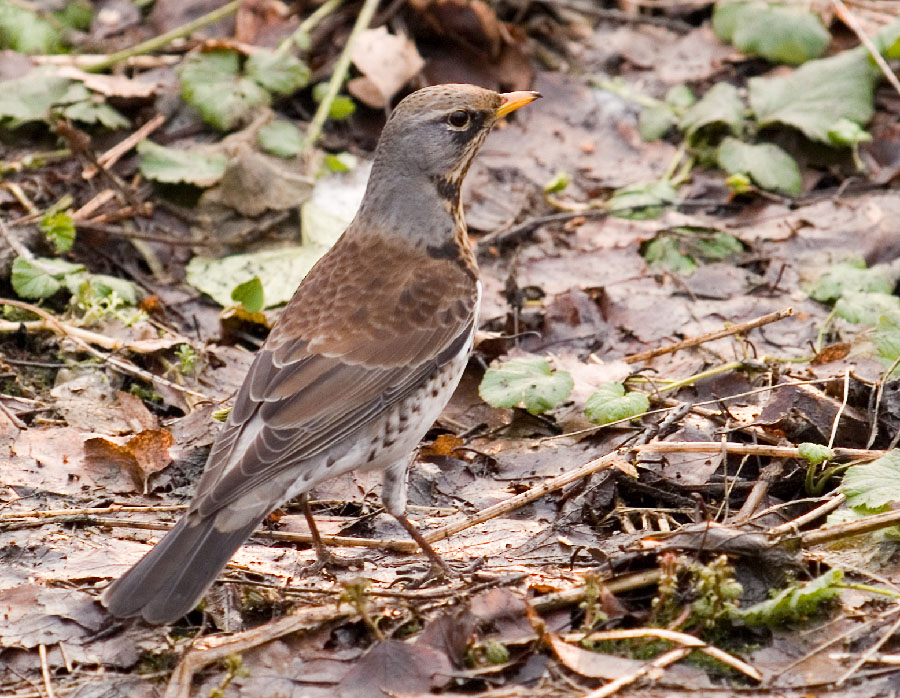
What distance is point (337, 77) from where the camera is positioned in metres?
8.81

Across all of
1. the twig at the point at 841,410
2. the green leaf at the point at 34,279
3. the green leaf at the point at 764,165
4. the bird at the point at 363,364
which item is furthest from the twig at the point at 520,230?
the twig at the point at 841,410

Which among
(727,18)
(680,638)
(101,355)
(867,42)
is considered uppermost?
(867,42)

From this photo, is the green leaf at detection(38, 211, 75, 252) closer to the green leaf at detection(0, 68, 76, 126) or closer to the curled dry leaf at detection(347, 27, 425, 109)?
the green leaf at detection(0, 68, 76, 126)

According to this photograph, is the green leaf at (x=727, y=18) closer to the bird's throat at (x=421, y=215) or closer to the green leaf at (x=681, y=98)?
the green leaf at (x=681, y=98)

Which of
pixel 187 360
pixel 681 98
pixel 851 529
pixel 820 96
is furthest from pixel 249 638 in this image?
pixel 681 98

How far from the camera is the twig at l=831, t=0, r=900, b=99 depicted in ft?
27.6

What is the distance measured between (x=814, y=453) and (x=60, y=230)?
4.53 meters

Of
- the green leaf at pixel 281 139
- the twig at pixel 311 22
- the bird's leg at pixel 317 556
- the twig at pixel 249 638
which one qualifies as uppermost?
the twig at pixel 311 22

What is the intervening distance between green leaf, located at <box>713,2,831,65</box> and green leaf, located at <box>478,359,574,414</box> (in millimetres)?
4185

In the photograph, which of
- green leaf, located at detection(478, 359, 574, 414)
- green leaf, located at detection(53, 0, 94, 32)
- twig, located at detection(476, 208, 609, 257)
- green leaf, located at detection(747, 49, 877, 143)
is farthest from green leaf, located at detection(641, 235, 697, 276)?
green leaf, located at detection(53, 0, 94, 32)

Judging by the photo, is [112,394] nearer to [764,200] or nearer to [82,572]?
[82,572]

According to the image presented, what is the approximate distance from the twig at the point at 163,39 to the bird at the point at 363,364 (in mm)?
3898

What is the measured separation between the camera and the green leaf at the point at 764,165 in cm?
820

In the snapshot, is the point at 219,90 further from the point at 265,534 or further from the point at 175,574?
the point at 175,574
